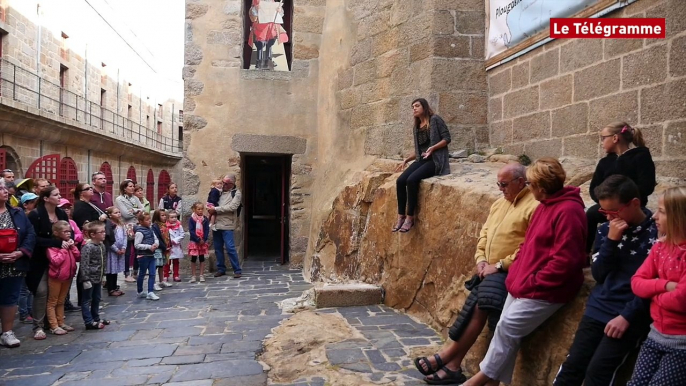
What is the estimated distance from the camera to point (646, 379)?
1.85m

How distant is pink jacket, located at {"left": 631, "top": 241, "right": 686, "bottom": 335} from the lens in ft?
5.81

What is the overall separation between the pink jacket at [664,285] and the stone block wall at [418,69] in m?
4.21

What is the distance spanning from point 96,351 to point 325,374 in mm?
2068

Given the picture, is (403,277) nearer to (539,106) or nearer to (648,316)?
(539,106)

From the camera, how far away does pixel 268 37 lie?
360 inches

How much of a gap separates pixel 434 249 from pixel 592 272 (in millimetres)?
2284

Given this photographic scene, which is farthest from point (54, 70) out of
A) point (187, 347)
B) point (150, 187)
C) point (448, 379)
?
point (448, 379)

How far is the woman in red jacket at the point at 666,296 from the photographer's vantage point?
177 centimetres

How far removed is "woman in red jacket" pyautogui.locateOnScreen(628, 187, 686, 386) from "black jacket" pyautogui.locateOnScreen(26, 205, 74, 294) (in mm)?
4601

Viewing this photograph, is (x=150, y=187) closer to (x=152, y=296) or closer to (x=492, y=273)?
(x=152, y=296)

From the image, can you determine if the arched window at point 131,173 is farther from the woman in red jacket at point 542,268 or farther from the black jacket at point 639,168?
the black jacket at point 639,168

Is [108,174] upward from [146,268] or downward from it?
upward

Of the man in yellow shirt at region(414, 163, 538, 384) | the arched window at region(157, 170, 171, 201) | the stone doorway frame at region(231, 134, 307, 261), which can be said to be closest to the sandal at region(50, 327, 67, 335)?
the man in yellow shirt at region(414, 163, 538, 384)

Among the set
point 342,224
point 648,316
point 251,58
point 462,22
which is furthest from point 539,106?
point 251,58
